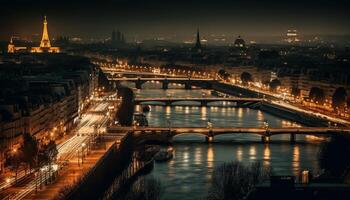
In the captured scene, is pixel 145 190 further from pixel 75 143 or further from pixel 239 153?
pixel 239 153

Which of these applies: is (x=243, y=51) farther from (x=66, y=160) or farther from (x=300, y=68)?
(x=66, y=160)

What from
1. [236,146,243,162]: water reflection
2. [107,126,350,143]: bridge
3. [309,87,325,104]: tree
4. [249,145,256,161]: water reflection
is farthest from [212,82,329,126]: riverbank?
[236,146,243,162]: water reflection

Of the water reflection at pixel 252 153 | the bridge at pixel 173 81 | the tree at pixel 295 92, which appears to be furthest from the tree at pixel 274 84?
the water reflection at pixel 252 153

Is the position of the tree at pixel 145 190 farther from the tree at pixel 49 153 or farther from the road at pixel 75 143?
the tree at pixel 49 153

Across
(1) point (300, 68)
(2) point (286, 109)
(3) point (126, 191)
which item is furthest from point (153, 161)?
(1) point (300, 68)

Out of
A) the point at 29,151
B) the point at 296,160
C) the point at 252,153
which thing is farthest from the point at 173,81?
the point at 29,151

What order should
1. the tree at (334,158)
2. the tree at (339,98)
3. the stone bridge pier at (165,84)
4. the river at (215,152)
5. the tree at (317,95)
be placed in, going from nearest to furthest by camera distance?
the tree at (334,158) < the river at (215,152) < the tree at (339,98) < the tree at (317,95) < the stone bridge pier at (165,84)

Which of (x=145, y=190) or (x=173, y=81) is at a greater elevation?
(x=145, y=190)

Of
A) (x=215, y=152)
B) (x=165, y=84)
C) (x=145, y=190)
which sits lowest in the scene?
(x=165, y=84)
